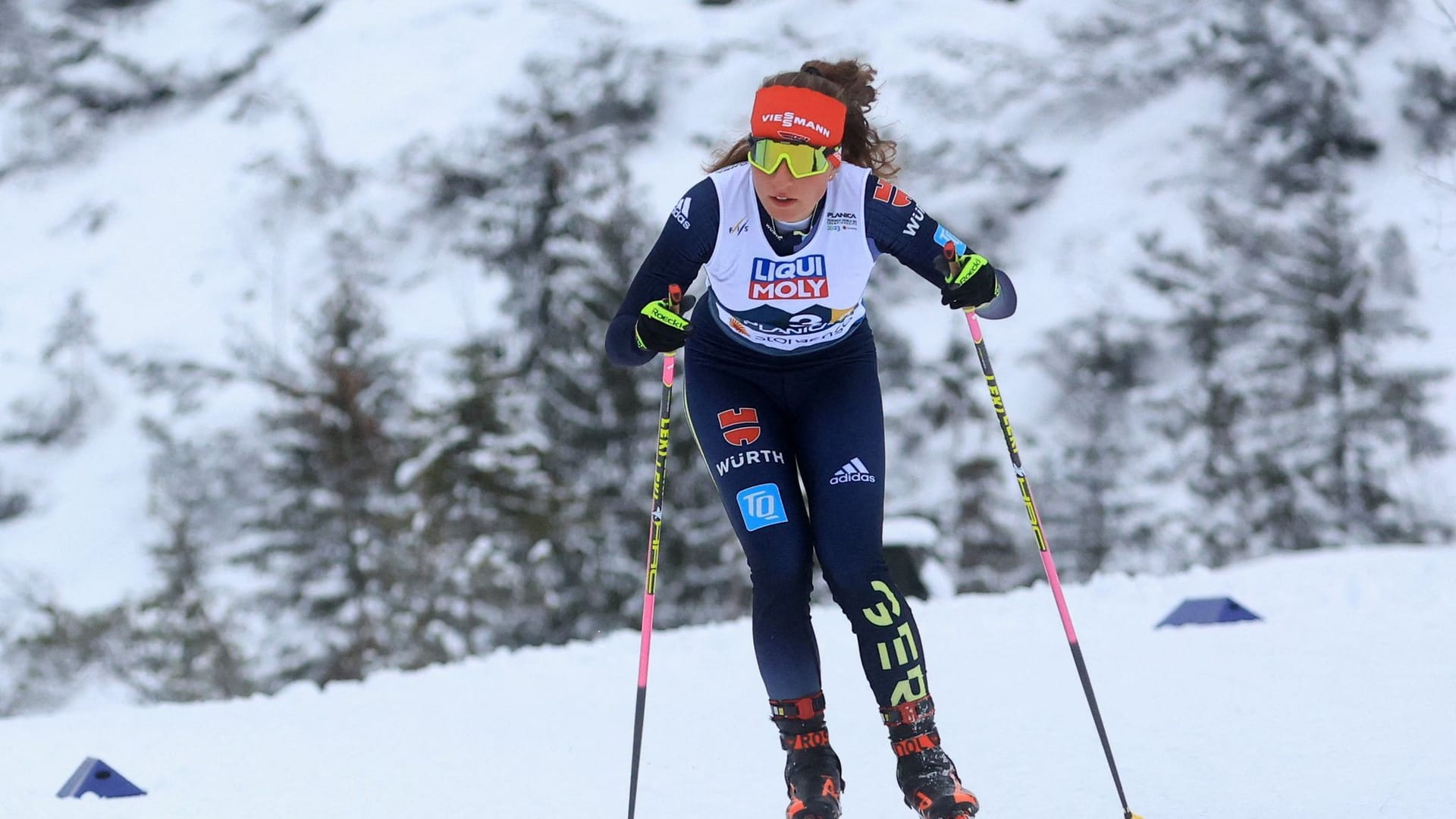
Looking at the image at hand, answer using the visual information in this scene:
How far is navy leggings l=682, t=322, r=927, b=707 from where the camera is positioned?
3.38 metres

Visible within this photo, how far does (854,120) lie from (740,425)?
952 millimetres

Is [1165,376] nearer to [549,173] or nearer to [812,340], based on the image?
[549,173]

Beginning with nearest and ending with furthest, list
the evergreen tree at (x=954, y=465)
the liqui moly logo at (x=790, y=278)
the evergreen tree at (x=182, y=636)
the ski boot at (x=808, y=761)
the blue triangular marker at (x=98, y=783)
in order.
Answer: the ski boot at (x=808, y=761) < the liqui moly logo at (x=790, y=278) < the blue triangular marker at (x=98, y=783) < the evergreen tree at (x=182, y=636) < the evergreen tree at (x=954, y=465)

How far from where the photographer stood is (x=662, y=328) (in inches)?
137

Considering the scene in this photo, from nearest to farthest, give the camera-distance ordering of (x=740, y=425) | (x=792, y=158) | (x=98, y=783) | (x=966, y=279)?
(x=792, y=158) → (x=966, y=279) → (x=740, y=425) → (x=98, y=783)

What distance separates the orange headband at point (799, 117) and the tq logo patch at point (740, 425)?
29.9 inches

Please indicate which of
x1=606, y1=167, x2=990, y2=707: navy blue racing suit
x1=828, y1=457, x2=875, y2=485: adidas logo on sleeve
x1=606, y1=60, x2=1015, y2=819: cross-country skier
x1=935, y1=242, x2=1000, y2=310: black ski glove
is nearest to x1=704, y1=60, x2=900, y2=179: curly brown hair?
x1=606, y1=60, x2=1015, y2=819: cross-country skier

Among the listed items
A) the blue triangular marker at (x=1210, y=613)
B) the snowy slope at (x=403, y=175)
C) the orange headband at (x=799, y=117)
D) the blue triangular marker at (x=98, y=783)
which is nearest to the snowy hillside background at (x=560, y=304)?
the snowy slope at (x=403, y=175)

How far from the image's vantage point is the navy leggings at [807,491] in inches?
133

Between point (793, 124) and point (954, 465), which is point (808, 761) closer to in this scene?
point (793, 124)

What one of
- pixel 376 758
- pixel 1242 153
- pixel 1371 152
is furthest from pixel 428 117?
Answer: pixel 376 758

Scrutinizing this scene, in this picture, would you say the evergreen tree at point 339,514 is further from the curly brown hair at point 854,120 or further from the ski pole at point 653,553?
the curly brown hair at point 854,120

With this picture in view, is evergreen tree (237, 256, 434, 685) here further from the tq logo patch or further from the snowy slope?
the tq logo patch

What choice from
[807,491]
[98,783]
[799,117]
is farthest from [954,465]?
[799,117]
